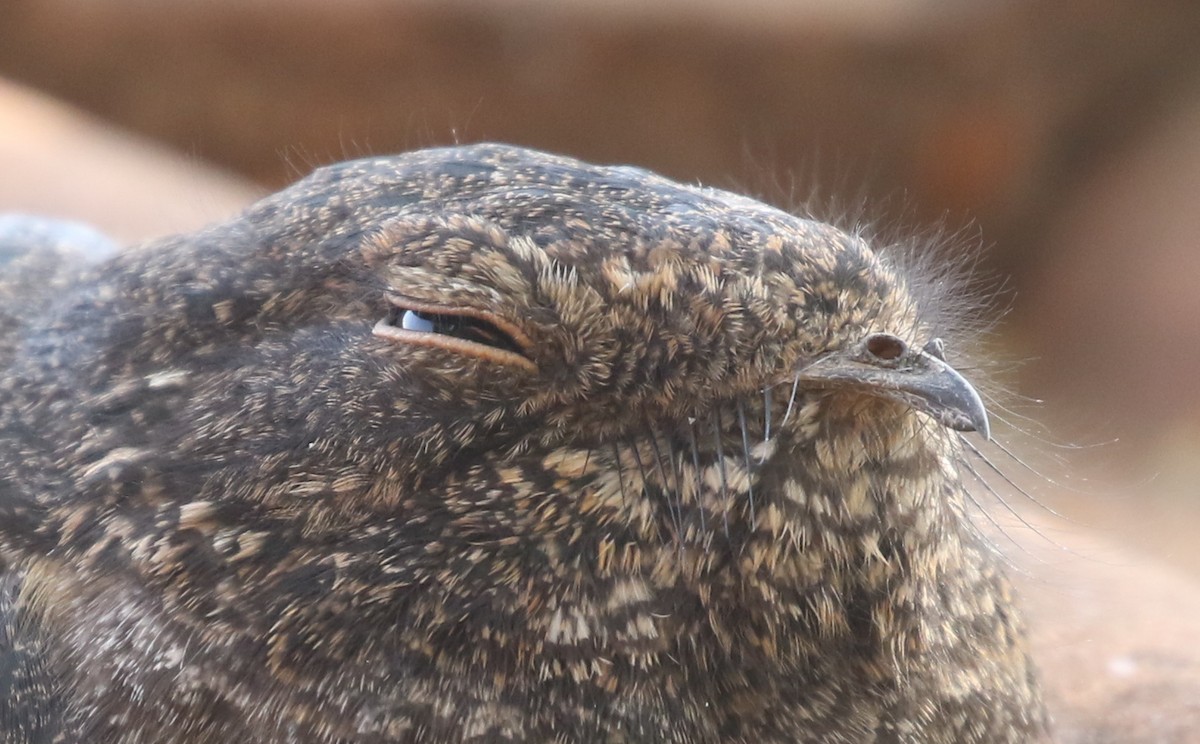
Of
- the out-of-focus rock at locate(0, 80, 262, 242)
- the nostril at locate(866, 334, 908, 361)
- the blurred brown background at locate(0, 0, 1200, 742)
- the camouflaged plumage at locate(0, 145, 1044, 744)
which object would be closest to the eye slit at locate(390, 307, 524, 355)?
the camouflaged plumage at locate(0, 145, 1044, 744)

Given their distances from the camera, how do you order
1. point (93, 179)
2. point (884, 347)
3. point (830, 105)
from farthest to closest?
1. point (830, 105)
2. point (93, 179)
3. point (884, 347)

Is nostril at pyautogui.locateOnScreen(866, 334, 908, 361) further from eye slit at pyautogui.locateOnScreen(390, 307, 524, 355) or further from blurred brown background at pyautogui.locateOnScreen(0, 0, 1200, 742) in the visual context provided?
blurred brown background at pyautogui.locateOnScreen(0, 0, 1200, 742)

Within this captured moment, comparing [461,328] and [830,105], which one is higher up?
[461,328]

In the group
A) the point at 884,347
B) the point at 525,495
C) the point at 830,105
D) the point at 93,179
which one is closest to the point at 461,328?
the point at 525,495

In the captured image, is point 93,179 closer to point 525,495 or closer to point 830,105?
point 830,105

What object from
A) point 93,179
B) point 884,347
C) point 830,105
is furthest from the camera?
point 830,105

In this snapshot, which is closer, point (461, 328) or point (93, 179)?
point (461, 328)

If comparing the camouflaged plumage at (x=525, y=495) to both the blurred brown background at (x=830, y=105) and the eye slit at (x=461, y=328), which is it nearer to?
the eye slit at (x=461, y=328)

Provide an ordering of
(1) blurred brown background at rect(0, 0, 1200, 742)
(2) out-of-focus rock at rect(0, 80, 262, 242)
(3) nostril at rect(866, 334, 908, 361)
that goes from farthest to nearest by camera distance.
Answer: (1) blurred brown background at rect(0, 0, 1200, 742)
(2) out-of-focus rock at rect(0, 80, 262, 242)
(3) nostril at rect(866, 334, 908, 361)
